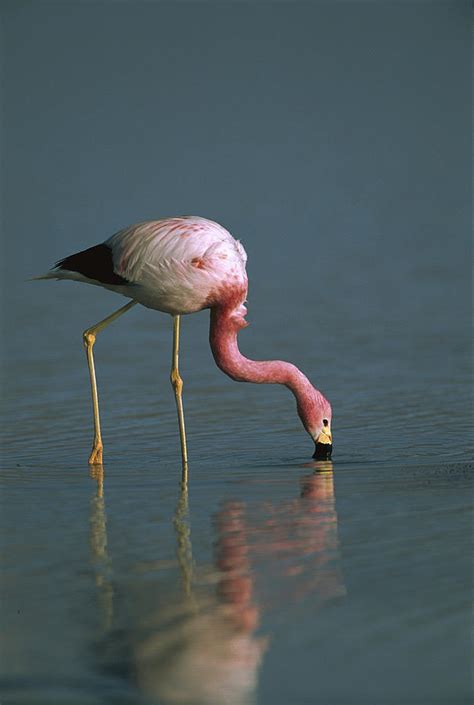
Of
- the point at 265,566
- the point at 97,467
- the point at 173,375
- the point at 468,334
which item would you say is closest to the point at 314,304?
the point at 468,334

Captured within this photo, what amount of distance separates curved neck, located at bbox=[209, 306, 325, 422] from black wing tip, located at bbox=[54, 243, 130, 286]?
574mm

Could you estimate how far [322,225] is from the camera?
2547 cm

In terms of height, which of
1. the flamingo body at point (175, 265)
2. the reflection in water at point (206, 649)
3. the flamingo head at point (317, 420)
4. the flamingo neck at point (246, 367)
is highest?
the flamingo body at point (175, 265)

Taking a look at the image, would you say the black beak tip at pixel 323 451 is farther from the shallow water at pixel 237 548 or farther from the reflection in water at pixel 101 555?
the reflection in water at pixel 101 555

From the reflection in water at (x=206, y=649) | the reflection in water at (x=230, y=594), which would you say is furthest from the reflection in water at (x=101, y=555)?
the reflection in water at (x=206, y=649)

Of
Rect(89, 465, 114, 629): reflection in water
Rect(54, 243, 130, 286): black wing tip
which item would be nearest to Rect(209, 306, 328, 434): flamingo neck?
Rect(54, 243, 130, 286): black wing tip

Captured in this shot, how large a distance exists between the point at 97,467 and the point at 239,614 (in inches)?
113

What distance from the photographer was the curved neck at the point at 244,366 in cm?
748

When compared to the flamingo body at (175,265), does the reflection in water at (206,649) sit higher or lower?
lower

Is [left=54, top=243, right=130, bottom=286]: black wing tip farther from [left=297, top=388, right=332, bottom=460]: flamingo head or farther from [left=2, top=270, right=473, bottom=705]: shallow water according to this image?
[left=297, top=388, right=332, bottom=460]: flamingo head

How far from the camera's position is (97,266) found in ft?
25.2

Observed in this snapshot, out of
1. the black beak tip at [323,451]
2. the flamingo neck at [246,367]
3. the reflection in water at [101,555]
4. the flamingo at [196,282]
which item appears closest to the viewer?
the reflection in water at [101,555]

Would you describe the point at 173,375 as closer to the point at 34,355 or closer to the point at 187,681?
the point at 34,355

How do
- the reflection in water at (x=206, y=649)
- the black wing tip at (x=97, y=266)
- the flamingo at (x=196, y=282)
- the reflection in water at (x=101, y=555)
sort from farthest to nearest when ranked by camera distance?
1. the black wing tip at (x=97, y=266)
2. the flamingo at (x=196, y=282)
3. the reflection in water at (x=101, y=555)
4. the reflection in water at (x=206, y=649)
